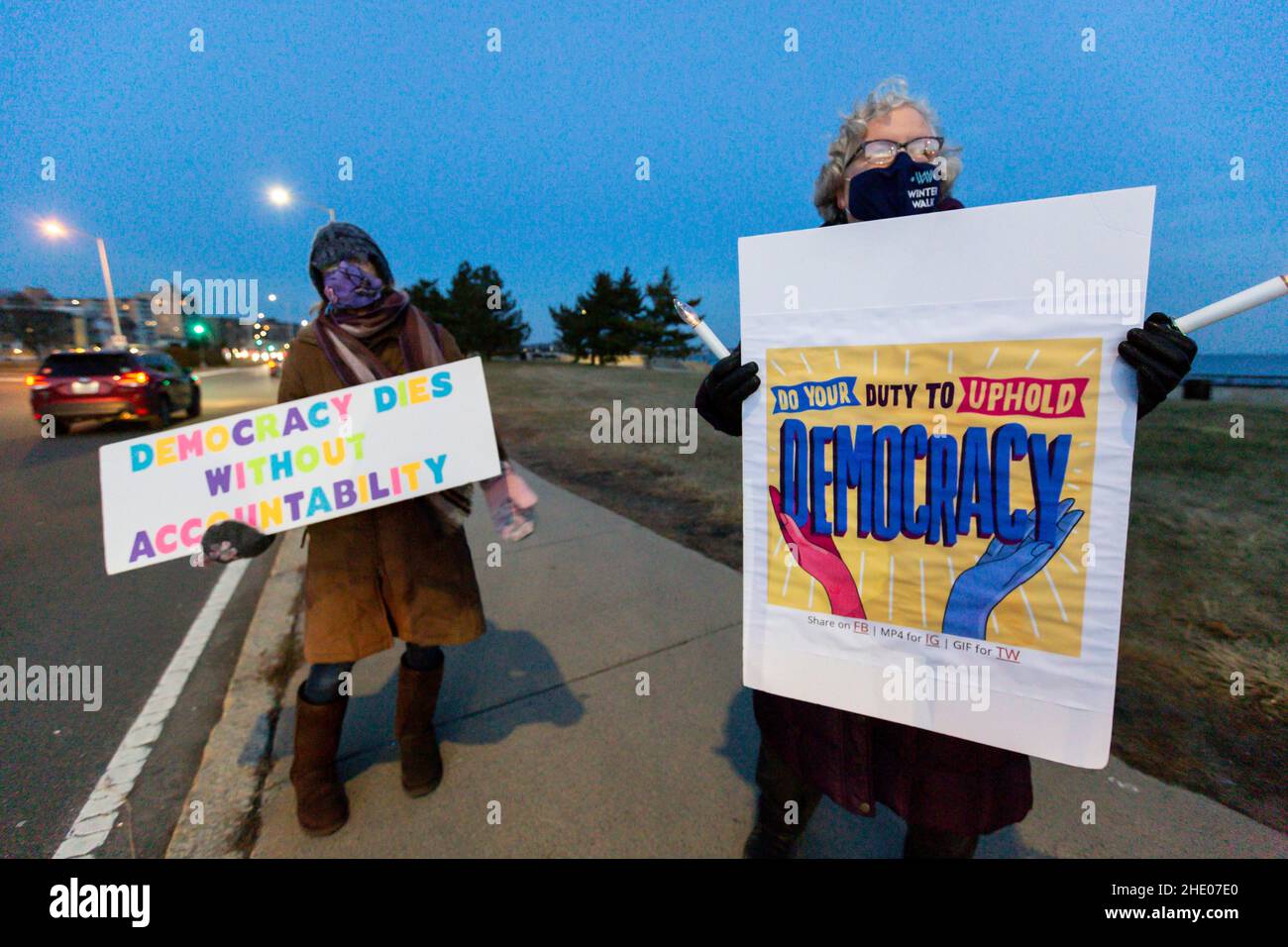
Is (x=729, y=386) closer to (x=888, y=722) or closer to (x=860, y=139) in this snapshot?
(x=860, y=139)

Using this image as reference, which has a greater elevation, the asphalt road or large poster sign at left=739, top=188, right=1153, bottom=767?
large poster sign at left=739, top=188, right=1153, bottom=767

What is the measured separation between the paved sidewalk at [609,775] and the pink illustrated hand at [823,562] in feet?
3.63

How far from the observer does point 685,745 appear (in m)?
2.66

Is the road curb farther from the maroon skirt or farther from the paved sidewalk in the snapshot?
the maroon skirt

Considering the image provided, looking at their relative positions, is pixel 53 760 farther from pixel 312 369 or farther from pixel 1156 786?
pixel 1156 786

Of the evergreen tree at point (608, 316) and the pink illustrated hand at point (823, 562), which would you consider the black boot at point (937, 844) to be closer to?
the pink illustrated hand at point (823, 562)

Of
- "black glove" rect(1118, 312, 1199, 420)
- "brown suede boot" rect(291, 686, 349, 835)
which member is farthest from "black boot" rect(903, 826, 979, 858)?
"brown suede boot" rect(291, 686, 349, 835)

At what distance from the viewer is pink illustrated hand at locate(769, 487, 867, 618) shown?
160 cm

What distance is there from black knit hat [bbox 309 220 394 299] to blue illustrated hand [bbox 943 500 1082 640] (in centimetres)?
217

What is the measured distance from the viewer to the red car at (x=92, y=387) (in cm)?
1209

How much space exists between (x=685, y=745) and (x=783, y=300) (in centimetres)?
199

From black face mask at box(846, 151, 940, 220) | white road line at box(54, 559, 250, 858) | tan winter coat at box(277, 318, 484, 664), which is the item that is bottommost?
white road line at box(54, 559, 250, 858)

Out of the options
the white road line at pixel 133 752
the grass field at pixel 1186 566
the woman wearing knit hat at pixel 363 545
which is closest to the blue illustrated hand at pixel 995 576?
the woman wearing knit hat at pixel 363 545
